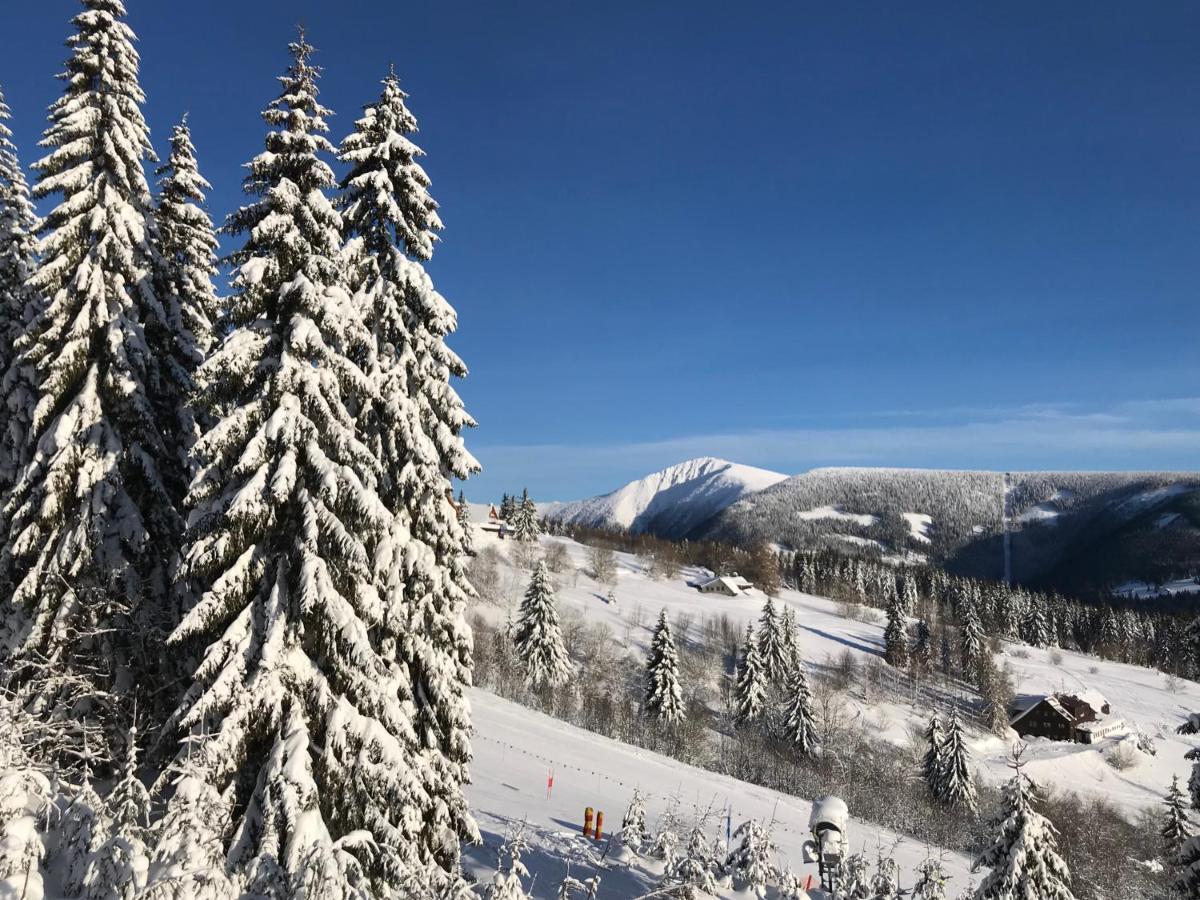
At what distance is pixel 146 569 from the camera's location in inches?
632

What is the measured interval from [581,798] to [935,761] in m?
45.0

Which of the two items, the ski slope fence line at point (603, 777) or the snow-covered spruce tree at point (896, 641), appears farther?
the snow-covered spruce tree at point (896, 641)

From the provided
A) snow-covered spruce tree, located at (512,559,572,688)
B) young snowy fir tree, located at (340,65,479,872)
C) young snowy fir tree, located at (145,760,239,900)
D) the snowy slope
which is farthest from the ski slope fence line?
snow-covered spruce tree, located at (512,559,572,688)

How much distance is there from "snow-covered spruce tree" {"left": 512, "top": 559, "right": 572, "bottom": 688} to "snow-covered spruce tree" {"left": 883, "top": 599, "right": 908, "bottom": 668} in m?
Result: 63.2

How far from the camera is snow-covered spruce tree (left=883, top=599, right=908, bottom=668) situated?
115 m

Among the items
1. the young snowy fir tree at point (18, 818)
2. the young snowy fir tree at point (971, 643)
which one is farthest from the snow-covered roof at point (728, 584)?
the young snowy fir tree at point (18, 818)

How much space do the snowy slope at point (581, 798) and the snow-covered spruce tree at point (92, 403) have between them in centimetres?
999

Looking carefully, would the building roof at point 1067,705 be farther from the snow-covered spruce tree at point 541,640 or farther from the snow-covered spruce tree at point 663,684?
the snow-covered spruce tree at point 541,640

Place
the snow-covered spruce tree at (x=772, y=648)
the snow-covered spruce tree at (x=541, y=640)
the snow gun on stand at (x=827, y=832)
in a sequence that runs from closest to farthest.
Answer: the snow gun on stand at (x=827, y=832) < the snow-covered spruce tree at (x=541, y=640) < the snow-covered spruce tree at (x=772, y=648)

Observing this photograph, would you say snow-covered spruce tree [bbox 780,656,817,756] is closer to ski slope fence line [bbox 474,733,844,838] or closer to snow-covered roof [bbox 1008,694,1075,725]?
ski slope fence line [bbox 474,733,844,838]

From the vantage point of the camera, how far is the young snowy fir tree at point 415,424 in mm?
15086

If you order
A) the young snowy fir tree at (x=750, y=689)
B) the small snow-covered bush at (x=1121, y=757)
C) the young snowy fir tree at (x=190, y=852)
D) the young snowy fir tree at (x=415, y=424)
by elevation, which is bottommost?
the small snow-covered bush at (x=1121, y=757)

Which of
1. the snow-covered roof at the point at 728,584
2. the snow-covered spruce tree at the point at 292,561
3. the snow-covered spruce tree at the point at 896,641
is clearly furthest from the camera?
the snow-covered roof at the point at 728,584

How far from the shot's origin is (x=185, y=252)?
2109 cm
